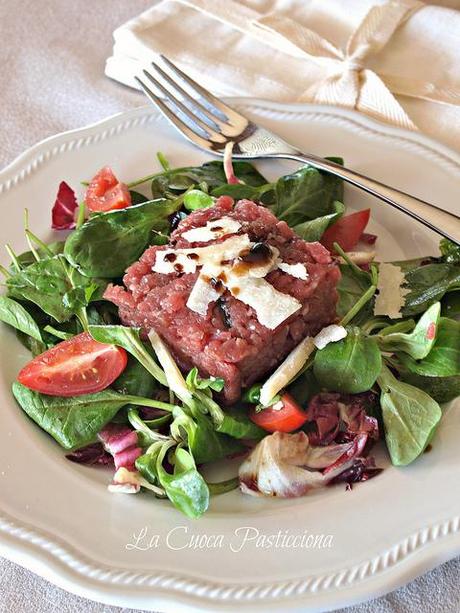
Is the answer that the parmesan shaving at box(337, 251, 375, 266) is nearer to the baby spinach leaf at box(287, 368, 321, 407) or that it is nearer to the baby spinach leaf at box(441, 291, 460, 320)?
the baby spinach leaf at box(441, 291, 460, 320)

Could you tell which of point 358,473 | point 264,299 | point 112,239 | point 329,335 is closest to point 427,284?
point 329,335

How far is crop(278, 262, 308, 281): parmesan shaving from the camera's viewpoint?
2660 mm

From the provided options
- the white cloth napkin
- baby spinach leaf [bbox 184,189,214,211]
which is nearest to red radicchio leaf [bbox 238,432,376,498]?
baby spinach leaf [bbox 184,189,214,211]

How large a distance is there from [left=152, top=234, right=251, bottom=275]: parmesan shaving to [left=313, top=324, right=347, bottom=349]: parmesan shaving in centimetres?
37

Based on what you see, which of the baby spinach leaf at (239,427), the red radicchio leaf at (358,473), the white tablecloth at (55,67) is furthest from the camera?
the white tablecloth at (55,67)

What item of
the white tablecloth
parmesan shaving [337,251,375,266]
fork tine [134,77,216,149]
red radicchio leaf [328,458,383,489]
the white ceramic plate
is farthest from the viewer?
the white tablecloth

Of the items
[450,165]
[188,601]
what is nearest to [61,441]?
[188,601]

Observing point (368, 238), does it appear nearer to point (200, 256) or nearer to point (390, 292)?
point (390, 292)

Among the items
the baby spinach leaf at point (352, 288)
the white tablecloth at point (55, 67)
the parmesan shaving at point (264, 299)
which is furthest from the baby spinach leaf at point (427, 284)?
the white tablecloth at point (55, 67)

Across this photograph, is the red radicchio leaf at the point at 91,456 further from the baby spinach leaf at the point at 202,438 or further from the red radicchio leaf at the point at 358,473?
the red radicchio leaf at the point at 358,473

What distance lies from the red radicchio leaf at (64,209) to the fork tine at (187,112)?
64 centimetres

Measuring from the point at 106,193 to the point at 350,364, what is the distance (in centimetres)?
137

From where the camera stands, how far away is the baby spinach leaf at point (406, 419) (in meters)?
2.45

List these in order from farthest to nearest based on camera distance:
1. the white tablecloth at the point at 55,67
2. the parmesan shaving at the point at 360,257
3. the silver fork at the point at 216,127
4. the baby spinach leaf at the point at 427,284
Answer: the white tablecloth at the point at 55,67
the silver fork at the point at 216,127
the parmesan shaving at the point at 360,257
the baby spinach leaf at the point at 427,284
